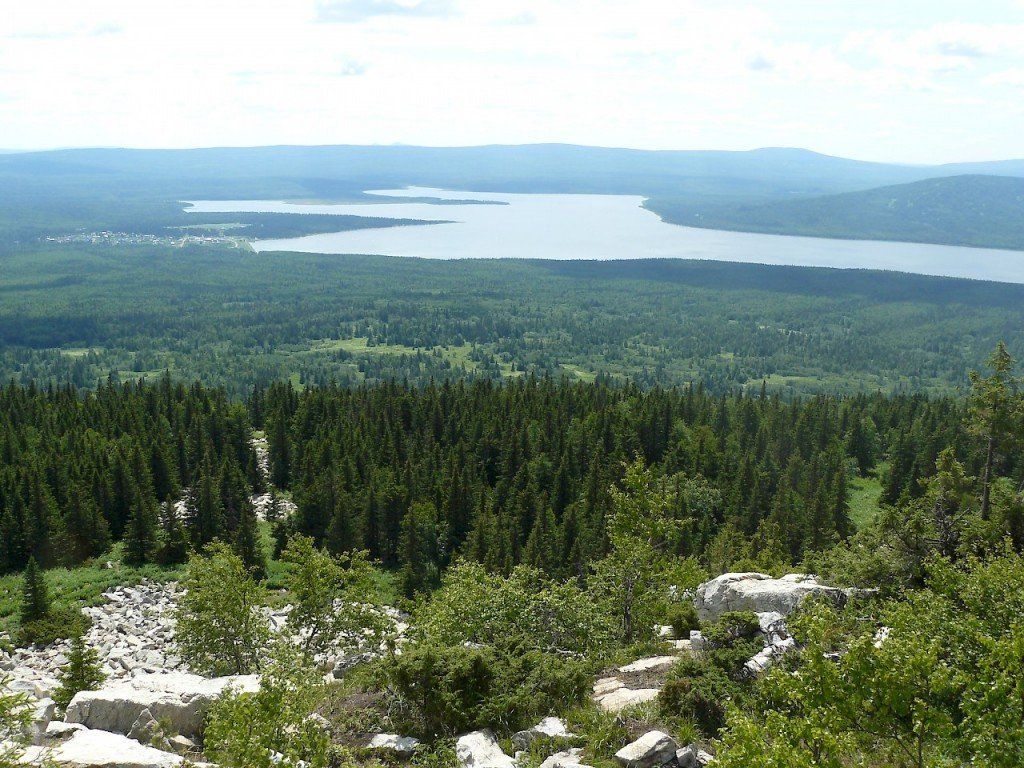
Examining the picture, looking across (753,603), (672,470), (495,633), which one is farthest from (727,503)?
(495,633)

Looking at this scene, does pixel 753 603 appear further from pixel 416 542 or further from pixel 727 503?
pixel 727 503

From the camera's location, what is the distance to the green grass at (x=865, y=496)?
3438 inches

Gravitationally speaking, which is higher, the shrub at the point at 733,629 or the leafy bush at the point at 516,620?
the shrub at the point at 733,629

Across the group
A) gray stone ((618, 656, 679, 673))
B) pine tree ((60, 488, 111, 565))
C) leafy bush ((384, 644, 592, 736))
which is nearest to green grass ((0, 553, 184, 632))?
pine tree ((60, 488, 111, 565))

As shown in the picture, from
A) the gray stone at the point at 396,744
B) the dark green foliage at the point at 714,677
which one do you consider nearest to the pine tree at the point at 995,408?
the dark green foliage at the point at 714,677

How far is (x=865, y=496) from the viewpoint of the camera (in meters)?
95.3

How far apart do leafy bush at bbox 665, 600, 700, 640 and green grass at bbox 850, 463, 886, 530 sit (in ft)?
159

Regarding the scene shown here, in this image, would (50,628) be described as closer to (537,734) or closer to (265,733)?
(537,734)

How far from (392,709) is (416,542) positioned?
136 ft

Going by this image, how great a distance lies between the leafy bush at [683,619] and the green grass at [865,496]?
4860 cm

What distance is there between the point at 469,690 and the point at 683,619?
1365 cm

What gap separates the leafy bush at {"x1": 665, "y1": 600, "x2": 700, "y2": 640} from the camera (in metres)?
38.2

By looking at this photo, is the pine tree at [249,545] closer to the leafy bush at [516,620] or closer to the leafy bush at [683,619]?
the leafy bush at [516,620]

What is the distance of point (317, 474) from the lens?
8694 cm
